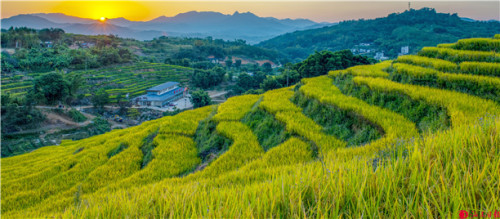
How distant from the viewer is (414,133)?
414 cm

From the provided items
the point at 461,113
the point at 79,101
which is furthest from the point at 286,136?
the point at 79,101

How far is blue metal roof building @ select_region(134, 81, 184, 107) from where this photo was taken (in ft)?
128

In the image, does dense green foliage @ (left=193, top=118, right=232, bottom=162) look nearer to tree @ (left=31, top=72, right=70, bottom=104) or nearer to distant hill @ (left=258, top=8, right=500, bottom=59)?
tree @ (left=31, top=72, right=70, bottom=104)

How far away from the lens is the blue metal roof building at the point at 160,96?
3900cm

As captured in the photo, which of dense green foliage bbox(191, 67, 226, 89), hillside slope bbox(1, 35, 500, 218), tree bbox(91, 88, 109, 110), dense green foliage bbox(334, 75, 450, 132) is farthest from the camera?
dense green foliage bbox(191, 67, 226, 89)

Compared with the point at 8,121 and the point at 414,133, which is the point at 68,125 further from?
the point at 414,133

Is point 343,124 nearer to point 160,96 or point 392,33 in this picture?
point 160,96

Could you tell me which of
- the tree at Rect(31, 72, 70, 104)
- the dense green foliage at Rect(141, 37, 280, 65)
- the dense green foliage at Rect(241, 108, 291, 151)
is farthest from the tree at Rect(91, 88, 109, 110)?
the dense green foliage at Rect(141, 37, 280, 65)

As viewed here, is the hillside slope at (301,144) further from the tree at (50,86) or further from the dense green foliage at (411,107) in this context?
the tree at (50,86)

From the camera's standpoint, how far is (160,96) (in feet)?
133

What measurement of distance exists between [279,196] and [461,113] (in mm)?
4259

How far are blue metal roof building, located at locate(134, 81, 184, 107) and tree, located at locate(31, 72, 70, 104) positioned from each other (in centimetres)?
961

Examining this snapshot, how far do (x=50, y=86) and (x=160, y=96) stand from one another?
14192 millimetres

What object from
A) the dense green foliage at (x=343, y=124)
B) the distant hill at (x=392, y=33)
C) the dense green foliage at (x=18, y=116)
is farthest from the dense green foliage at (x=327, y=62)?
the distant hill at (x=392, y=33)
